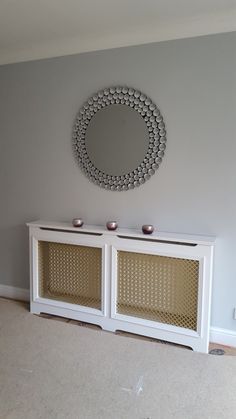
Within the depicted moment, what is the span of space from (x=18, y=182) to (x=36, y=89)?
0.87m

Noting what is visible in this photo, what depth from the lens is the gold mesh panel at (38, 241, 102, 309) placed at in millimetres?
2596

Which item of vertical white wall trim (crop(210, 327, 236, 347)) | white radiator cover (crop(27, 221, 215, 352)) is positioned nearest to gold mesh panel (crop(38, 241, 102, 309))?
white radiator cover (crop(27, 221, 215, 352))

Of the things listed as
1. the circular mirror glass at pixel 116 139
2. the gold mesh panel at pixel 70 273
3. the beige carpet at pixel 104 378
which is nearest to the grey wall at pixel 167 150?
the circular mirror glass at pixel 116 139

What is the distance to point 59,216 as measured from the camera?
2.85 metres

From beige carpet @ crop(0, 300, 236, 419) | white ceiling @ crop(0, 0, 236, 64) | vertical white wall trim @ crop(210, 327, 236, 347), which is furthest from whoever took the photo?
vertical white wall trim @ crop(210, 327, 236, 347)

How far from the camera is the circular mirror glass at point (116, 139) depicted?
2.43 metres

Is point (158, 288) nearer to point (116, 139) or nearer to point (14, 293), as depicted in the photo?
point (116, 139)

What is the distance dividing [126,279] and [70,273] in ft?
1.74

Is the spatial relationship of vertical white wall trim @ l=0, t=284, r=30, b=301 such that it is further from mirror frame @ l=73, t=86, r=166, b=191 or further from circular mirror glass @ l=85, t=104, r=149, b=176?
circular mirror glass @ l=85, t=104, r=149, b=176

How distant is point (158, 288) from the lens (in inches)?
93.5

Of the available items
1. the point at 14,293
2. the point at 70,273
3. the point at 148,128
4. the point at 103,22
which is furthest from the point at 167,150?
the point at 14,293

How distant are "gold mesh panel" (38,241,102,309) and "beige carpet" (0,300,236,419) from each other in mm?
301

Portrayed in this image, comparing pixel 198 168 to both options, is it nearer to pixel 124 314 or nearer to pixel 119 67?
pixel 119 67

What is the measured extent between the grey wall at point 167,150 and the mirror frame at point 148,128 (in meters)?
0.06
